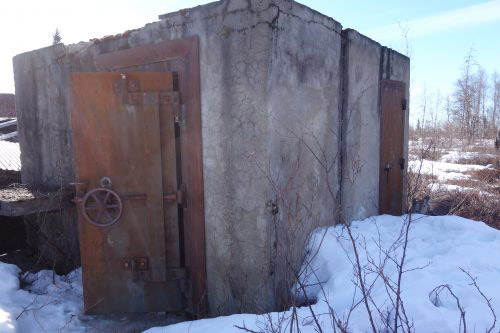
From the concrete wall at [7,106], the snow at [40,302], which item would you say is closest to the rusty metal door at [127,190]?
the snow at [40,302]

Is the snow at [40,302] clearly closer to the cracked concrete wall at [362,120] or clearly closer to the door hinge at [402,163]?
the cracked concrete wall at [362,120]

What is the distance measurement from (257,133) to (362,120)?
1864mm

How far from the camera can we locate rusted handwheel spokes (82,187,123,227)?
10.1 ft

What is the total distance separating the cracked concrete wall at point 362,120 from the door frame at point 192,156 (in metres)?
1.51

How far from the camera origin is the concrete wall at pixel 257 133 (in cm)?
281

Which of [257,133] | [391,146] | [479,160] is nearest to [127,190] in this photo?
[257,133]

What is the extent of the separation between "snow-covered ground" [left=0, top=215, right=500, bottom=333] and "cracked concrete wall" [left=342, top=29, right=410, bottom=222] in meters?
0.29

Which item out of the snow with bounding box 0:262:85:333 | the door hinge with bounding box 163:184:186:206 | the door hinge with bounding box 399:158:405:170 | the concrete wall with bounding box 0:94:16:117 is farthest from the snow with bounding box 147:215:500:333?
the concrete wall with bounding box 0:94:16:117

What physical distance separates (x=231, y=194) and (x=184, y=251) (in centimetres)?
75

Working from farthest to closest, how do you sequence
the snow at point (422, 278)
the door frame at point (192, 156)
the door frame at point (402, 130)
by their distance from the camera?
the door frame at point (402, 130) → the door frame at point (192, 156) → the snow at point (422, 278)

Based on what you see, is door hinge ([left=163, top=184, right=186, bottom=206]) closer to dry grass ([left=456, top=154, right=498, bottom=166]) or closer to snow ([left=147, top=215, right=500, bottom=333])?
snow ([left=147, top=215, right=500, bottom=333])

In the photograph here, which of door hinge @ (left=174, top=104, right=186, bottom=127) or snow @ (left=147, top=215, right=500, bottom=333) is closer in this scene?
snow @ (left=147, top=215, right=500, bottom=333)

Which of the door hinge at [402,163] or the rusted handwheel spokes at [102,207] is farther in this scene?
the door hinge at [402,163]

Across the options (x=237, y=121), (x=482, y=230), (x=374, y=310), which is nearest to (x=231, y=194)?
(x=237, y=121)
